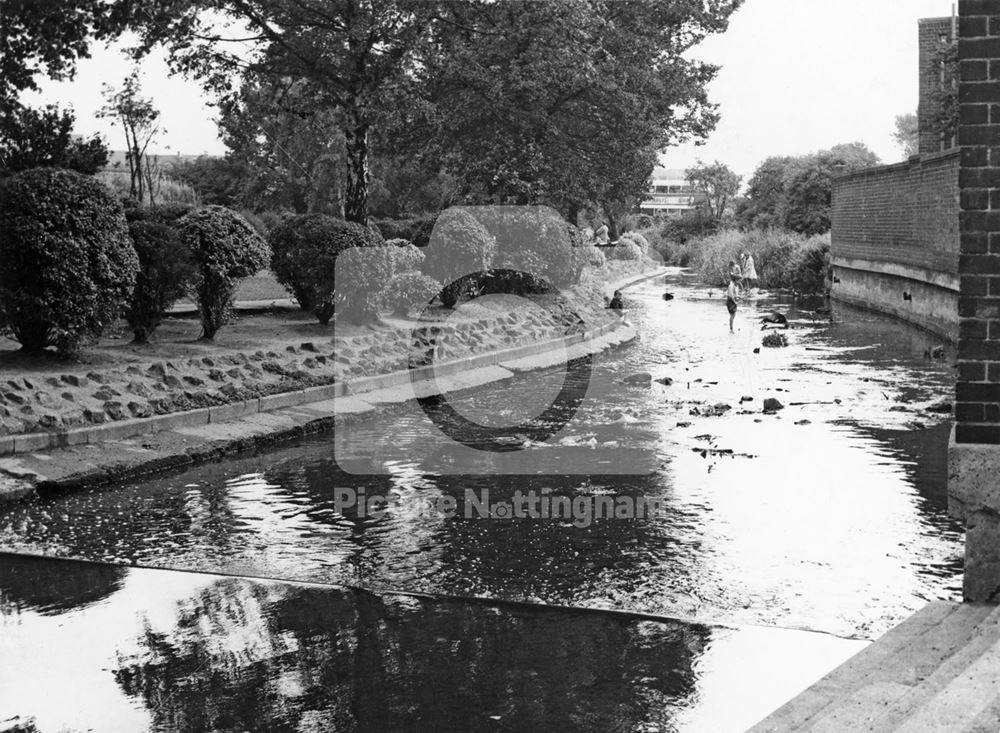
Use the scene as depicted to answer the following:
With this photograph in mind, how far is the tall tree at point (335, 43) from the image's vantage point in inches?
910

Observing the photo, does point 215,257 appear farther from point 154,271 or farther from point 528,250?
point 528,250

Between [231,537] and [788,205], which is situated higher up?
[788,205]

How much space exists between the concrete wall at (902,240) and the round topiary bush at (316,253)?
12.0 meters

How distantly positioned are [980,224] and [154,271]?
11166 mm

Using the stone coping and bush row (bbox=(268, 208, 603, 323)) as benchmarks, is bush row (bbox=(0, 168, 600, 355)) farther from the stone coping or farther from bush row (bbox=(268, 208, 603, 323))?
the stone coping

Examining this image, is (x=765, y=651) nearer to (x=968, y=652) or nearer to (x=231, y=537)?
(x=968, y=652)

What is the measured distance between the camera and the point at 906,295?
96.3ft

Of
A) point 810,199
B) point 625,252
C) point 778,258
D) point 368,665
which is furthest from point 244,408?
point 625,252

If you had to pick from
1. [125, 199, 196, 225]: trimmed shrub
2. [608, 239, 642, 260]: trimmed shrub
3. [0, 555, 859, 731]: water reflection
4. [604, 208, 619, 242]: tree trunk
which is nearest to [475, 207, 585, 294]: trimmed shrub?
[125, 199, 196, 225]: trimmed shrub

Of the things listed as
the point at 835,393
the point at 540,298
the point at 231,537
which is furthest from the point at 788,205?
the point at 231,537

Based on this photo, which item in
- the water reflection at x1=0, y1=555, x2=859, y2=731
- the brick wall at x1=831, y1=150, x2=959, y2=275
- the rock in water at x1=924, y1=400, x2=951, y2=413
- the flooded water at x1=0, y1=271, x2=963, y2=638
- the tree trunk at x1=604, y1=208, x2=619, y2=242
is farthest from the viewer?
the tree trunk at x1=604, y1=208, x2=619, y2=242

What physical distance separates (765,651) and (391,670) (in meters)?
1.79

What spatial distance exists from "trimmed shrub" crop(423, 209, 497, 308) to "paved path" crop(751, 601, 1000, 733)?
17.6 metres

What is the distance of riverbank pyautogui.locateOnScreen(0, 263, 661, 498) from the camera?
10227 mm
